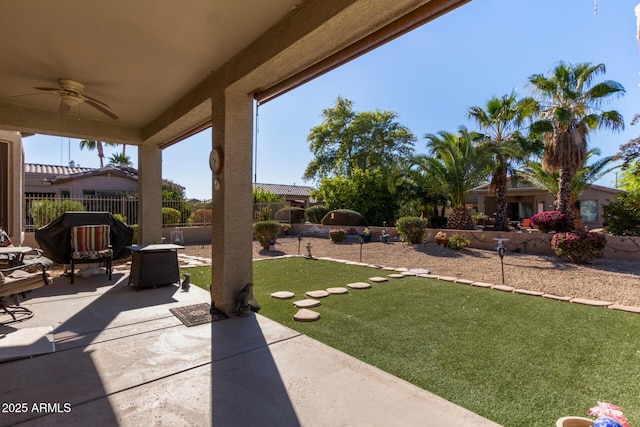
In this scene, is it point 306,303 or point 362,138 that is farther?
point 362,138

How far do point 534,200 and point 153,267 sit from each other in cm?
2610

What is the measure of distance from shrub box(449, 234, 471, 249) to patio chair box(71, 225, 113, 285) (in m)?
10.4

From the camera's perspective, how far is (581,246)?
8.81m

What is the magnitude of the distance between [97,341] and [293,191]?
3336 centimetres

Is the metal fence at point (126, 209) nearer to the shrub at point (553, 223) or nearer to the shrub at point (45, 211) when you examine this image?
the shrub at point (45, 211)

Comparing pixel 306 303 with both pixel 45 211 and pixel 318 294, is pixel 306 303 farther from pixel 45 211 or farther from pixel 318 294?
pixel 45 211

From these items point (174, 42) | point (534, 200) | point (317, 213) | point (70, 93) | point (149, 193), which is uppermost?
point (174, 42)

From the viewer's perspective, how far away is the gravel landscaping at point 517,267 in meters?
6.05

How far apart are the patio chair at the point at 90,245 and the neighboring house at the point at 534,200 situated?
18.0 meters

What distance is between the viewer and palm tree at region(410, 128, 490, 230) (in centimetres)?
1344

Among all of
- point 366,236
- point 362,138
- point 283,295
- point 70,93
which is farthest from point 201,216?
point 362,138

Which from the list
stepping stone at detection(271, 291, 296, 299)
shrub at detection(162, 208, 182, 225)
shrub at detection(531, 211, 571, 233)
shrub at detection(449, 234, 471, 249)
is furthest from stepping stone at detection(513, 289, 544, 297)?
shrub at detection(162, 208, 182, 225)

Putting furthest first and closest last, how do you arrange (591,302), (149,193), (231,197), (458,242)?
1. (458,242)
2. (149,193)
3. (591,302)
4. (231,197)

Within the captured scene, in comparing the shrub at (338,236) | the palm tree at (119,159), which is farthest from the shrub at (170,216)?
the palm tree at (119,159)
